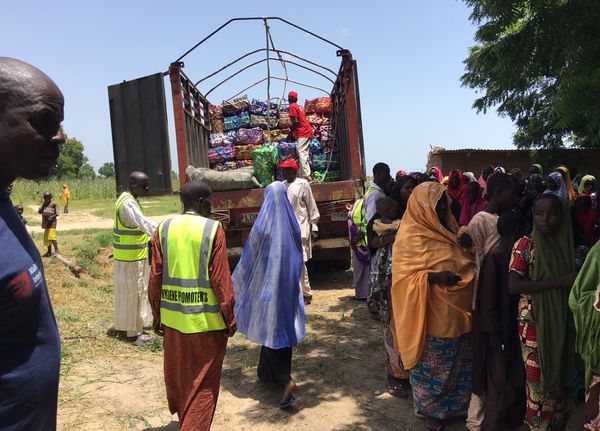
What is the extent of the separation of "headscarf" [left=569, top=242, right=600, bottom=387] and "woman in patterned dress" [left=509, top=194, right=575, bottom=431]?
268mm

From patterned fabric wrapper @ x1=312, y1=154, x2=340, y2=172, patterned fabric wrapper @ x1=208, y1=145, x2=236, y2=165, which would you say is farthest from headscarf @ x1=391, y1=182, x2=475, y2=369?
patterned fabric wrapper @ x1=208, y1=145, x2=236, y2=165

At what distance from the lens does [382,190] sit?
533 centimetres

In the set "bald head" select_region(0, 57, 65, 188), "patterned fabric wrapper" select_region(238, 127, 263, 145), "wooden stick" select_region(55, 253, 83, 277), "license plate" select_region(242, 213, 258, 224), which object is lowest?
"wooden stick" select_region(55, 253, 83, 277)

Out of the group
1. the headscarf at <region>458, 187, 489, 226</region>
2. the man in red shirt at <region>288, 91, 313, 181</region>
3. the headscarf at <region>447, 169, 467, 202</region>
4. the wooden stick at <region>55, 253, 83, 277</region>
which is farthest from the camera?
the wooden stick at <region>55, 253, 83, 277</region>

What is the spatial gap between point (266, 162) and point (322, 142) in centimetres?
159

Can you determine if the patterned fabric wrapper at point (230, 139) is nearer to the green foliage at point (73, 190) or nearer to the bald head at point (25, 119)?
the bald head at point (25, 119)

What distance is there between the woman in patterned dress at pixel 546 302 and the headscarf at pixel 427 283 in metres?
0.39

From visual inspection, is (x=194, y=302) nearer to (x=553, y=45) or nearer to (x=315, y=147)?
(x=553, y=45)

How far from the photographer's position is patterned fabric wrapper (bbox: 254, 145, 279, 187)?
628cm

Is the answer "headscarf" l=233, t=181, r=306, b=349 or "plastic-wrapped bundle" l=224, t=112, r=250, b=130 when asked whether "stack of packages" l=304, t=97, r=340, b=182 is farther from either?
"headscarf" l=233, t=181, r=306, b=349

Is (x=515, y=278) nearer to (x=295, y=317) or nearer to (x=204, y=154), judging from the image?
(x=295, y=317)

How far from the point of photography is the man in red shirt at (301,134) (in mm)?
6617

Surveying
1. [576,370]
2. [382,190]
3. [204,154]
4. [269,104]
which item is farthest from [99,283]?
[576,370]

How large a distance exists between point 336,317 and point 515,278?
10.3 ft
